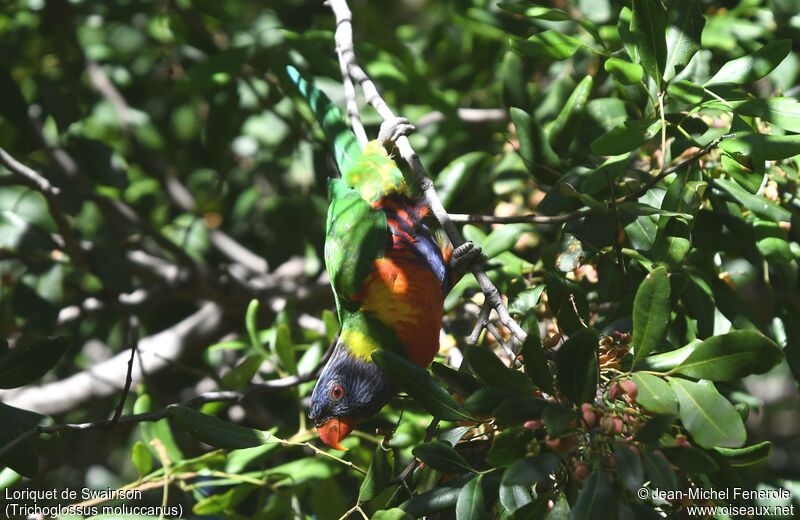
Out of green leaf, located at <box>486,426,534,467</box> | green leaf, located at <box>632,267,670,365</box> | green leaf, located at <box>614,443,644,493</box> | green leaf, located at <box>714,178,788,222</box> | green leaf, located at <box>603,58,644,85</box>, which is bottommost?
green leaf, located at <box>486,426,534,467</box>

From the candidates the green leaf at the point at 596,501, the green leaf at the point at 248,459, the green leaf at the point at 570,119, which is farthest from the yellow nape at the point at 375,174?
the green leaf at the point at 596,501

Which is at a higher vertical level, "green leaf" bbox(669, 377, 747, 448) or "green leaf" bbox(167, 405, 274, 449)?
"green leaf" bbox(669, 377, 747, 448)

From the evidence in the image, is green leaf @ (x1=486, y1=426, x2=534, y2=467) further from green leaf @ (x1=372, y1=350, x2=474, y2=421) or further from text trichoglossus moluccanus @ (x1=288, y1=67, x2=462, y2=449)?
text trichoglossus moluccanus @ (x1=288, y1=67, x2=462, y2=449)

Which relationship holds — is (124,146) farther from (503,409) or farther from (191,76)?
(503,409)

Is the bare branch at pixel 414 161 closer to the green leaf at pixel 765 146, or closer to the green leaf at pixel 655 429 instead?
the green leaf at pixel 655 429

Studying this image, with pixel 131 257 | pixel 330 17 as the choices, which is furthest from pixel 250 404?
pixel 330 17

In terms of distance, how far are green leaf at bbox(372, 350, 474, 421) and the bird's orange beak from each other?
1.80ft

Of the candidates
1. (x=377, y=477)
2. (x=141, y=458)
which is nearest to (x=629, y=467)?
(x=377, y=477)

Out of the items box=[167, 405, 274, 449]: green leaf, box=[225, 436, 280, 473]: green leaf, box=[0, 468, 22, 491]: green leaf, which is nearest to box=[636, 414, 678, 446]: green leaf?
box=[167, 405, 274, 449]: green leaf

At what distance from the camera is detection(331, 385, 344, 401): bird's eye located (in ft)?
6.05

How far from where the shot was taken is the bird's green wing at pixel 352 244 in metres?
1.91

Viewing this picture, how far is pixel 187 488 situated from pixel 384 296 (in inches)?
27.9

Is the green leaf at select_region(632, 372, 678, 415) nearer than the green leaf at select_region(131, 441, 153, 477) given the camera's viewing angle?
Yes

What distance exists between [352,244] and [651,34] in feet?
2.87
